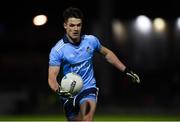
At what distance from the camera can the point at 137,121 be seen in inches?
660

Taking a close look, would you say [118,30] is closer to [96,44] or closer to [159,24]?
[159,24]

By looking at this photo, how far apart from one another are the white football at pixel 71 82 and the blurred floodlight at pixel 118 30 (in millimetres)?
17330

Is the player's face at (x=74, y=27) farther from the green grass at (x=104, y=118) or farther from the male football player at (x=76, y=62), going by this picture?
the green grass at (x=104, y=118)

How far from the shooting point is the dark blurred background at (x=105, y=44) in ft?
77.4

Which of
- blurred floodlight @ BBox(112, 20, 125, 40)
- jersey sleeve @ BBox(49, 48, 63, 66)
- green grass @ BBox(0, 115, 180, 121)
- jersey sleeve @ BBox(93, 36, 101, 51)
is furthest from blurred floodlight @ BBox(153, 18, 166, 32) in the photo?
jersey sleeve @ BBox(49, 48, 63, 66)

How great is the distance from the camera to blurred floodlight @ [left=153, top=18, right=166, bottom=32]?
26064mm

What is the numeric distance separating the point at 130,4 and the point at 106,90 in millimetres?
4014

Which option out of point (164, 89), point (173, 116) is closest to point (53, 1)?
point (164, 89)

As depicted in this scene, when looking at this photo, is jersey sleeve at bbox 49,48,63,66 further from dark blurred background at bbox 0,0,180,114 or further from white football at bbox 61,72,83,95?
dark blurred background at bbox 0,0,180,114

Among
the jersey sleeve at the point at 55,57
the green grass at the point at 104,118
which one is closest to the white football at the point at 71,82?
the jersey sleeve at the point at 55,57

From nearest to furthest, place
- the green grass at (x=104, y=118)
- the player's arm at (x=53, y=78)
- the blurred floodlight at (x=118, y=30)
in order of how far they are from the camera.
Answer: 1. the player's arm at (x=53, y=78)
2. the green grass at (x=104, y=118)
3. the blurred floodlight at (x=118, y=30)

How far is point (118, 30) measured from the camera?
27.0 meters

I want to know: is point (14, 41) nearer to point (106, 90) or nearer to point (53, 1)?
point (53, 1)

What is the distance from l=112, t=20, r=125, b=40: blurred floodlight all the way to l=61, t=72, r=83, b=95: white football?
1733 centimetres
